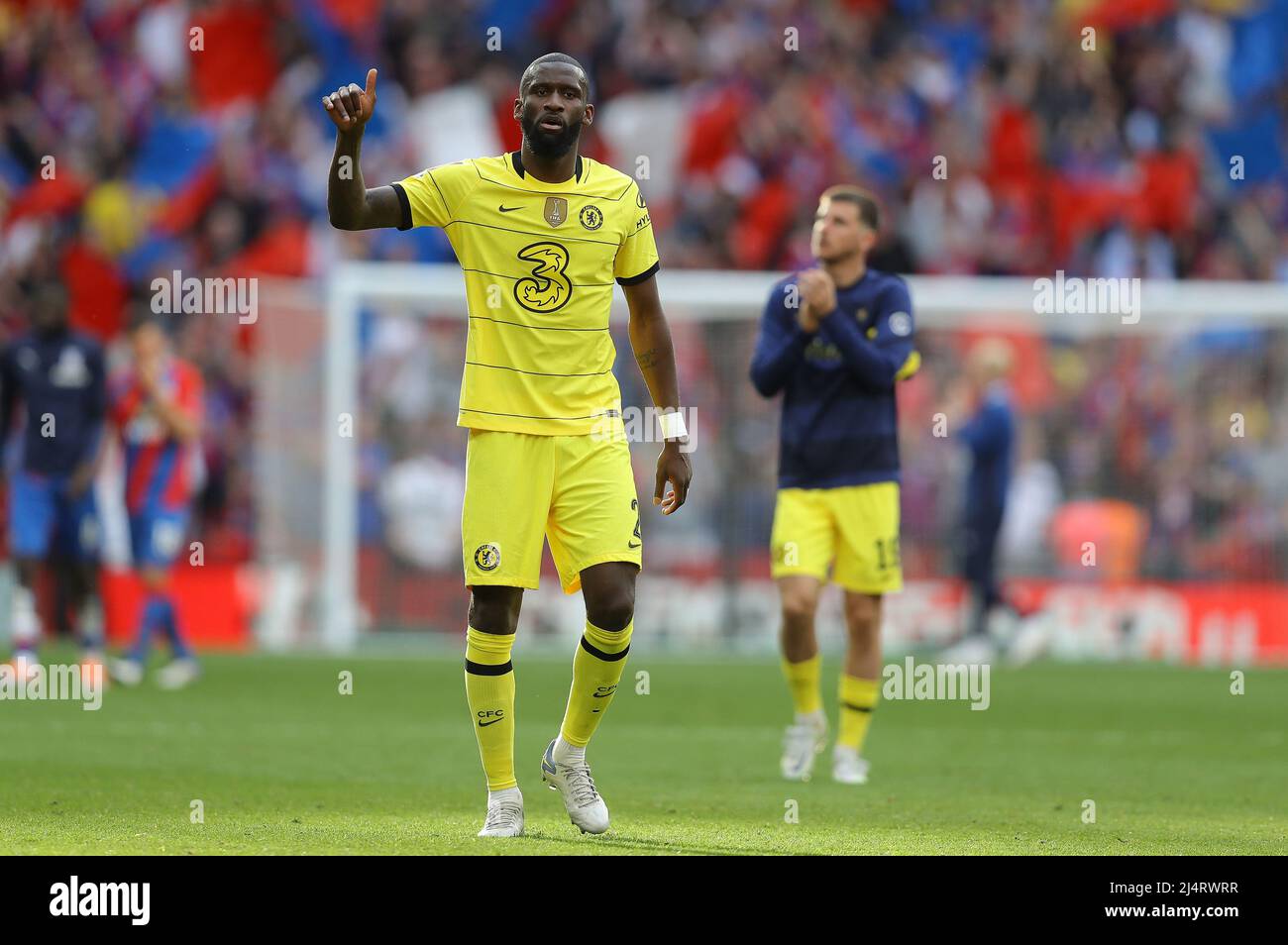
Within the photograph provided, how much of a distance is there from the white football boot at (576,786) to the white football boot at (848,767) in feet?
7.94

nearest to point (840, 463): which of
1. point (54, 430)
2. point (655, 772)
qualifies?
point (655, 772)

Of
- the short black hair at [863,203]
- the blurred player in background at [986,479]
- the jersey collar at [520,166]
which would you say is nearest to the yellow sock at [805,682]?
the short black hair at [863,203]

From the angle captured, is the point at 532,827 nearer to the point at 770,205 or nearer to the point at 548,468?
the point at 548,468

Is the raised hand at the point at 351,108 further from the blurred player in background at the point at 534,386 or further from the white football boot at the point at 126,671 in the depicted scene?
the white football boot at the point at 126,671

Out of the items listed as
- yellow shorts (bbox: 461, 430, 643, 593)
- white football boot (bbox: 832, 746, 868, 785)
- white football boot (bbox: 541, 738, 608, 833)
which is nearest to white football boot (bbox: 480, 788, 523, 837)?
white football boot (bbox: 541, 738, 608, 833)

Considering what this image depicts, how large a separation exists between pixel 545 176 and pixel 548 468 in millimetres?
1018

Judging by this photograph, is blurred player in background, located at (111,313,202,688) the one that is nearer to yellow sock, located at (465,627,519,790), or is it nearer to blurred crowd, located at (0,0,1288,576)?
blurred crowd, located at (0,0,1288,576)

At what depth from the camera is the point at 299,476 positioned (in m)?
19.6

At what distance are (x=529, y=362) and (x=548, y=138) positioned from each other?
78 cm

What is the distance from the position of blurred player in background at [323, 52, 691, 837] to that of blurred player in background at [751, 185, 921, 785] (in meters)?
2.65

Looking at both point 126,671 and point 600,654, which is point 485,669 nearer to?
point 600,654

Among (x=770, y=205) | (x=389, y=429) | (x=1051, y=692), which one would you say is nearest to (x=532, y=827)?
(x=1051, y=692)

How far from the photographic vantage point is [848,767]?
9.90 meters
